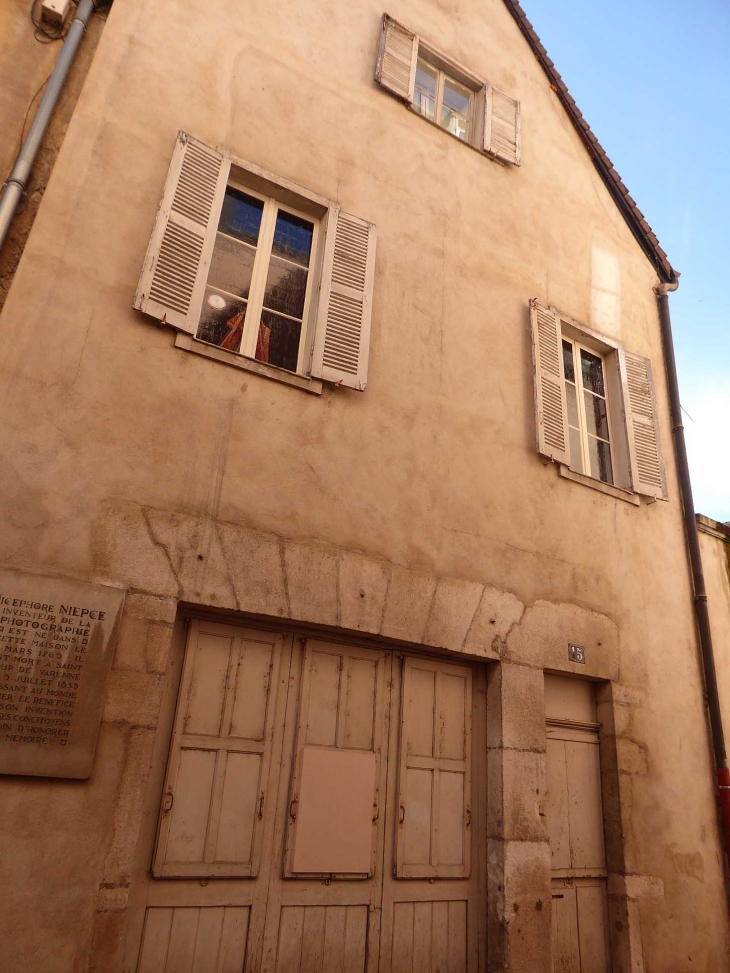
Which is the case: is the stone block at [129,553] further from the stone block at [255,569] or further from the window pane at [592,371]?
the window pane at [592,371]

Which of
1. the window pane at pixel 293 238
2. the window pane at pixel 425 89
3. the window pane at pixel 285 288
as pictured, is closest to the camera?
the window pane at pixel 285 288

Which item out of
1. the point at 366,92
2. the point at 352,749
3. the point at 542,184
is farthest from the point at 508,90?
the point at 352,749

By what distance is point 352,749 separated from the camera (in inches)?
169

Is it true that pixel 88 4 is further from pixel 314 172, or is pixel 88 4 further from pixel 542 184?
pixel 542 184

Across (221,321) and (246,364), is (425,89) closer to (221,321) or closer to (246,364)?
(221,321)

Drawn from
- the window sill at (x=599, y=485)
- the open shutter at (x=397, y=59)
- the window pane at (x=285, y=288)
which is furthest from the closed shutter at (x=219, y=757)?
the open shutter at (x=397, y=59)

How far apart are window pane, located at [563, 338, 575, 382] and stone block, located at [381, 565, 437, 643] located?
2739 mm

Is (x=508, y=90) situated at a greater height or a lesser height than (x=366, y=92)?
greater

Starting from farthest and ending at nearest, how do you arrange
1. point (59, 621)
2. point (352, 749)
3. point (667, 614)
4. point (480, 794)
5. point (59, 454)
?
point (667, 614) → point (480, 794) → point (352, 749) → point (59, 454) → point (59, 621)

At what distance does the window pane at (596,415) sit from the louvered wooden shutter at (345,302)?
96.2 inches

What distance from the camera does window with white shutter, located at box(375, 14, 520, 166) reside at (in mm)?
6324

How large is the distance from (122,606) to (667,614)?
439 cm

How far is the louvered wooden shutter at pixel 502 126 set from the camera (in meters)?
6.69

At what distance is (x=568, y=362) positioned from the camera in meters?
6.58
